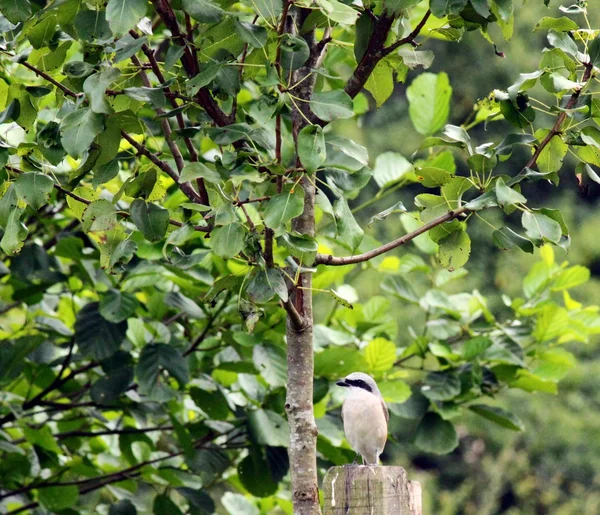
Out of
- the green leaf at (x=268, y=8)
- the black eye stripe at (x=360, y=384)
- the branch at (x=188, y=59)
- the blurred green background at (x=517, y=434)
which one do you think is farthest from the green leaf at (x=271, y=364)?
the blurred green background at (x=517, y=434)

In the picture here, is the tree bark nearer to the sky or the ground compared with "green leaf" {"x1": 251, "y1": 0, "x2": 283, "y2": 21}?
nearer to the ground

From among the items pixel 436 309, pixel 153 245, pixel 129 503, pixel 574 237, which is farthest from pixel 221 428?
pixel 574 237

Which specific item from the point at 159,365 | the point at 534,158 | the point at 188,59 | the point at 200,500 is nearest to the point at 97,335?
the point at 159,365

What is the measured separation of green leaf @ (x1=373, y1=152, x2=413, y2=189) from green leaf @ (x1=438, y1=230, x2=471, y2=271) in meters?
1.47

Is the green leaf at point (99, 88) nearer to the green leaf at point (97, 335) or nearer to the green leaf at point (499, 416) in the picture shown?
the green leaf at point (97, 335)

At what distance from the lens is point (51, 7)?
2010 millimetres

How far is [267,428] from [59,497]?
90 cm

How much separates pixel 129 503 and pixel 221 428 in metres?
0.48

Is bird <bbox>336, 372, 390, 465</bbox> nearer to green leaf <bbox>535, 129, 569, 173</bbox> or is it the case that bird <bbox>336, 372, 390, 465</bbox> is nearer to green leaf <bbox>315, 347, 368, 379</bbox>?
green leaf <bbox>315, 347, 368, 379</bbox>

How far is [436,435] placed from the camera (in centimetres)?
354

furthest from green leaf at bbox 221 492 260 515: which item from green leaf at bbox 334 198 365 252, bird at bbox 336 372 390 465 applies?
green leaf at bbox 334 198 365 252

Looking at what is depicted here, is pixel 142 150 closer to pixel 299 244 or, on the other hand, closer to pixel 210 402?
pixel 299 244

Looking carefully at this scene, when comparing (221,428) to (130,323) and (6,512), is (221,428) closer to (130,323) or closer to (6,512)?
(130,323)

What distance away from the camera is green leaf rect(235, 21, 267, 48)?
1.96 meters
